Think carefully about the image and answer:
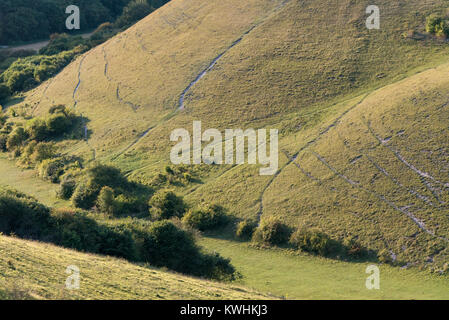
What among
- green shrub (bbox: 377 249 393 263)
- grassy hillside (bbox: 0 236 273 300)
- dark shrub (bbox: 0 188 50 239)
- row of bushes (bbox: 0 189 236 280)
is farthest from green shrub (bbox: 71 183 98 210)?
green shrub (bbox: 377 249 393 263)

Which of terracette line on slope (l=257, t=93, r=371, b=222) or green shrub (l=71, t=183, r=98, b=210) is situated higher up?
terracette line on slope (l=257, t=93, r=371, b=222)

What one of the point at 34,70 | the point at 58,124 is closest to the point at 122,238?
the point at 58,124

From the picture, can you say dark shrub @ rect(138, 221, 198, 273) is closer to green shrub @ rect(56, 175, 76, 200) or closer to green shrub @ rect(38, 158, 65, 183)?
green shrub @ rect(56, 175, 76, 200)

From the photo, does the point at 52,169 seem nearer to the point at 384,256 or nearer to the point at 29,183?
the point at 29,183
